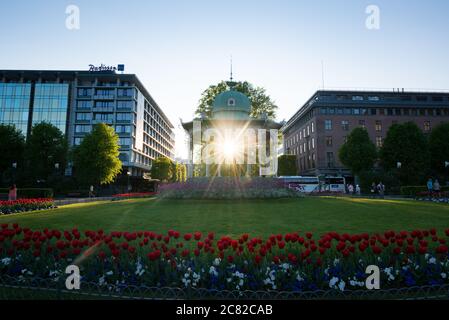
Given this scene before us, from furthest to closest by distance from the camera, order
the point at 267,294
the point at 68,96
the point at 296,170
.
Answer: the point at 296,170 → the point at 68,96 → the point at 267,294

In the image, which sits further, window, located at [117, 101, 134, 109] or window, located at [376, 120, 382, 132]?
window, located at [117, 101, 134, 109]

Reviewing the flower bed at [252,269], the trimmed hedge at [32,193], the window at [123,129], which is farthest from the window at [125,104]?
the flower bed at [252,269]

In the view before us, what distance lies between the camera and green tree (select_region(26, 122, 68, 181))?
49.0 meters

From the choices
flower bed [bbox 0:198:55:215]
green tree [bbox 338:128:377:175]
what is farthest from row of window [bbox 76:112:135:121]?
flower bed [bbox 0:198:55:215]

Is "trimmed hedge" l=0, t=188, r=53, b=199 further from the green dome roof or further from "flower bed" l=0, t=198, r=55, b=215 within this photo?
the green dome roof

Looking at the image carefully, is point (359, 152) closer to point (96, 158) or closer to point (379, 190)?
point (379, 190)

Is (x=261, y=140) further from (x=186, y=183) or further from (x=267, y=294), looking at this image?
(x=267, y=294)

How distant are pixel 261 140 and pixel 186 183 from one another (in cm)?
987

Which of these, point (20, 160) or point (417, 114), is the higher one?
point (417, 114)

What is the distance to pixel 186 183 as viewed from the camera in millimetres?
22844

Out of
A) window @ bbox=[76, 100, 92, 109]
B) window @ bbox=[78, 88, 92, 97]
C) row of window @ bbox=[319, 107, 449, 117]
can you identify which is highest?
window @ bbox=[78, 88, 92, 97]

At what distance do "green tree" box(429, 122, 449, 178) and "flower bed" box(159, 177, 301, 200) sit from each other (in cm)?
4753

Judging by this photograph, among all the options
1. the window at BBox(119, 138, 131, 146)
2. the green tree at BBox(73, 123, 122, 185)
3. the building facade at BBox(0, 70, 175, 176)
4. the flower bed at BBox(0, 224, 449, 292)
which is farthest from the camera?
the window at BBox(119, 138, 131, 146)

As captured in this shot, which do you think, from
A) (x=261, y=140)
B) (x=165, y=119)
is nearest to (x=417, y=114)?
(x=261, y=140)
